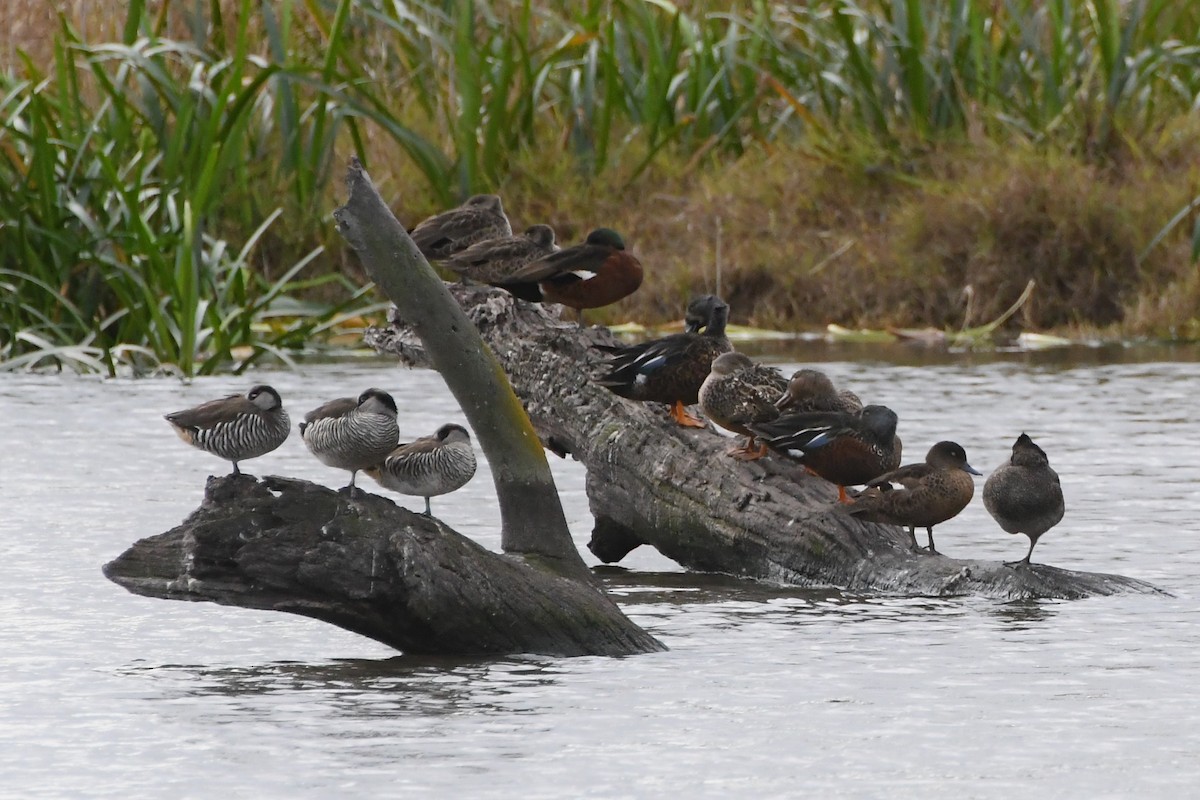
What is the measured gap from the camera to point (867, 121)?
18.2m

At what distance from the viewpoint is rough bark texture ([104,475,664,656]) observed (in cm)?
607

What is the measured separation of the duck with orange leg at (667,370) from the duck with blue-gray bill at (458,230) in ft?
5.56

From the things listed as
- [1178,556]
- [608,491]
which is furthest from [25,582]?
[1178,556]

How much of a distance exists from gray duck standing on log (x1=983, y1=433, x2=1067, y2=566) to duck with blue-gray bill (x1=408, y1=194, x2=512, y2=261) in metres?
3.36

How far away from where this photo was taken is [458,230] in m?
10.3

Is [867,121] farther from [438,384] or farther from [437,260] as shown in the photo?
[437,260]

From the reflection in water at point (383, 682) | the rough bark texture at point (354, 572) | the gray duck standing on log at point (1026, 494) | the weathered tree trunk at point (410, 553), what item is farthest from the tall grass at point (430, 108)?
the rough bark texture at point (354, 572)

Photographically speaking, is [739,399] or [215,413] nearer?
[215,413]

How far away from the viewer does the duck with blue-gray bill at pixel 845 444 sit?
7.80m

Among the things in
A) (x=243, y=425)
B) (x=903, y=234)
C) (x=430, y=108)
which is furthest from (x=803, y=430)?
(x=430, y=108)

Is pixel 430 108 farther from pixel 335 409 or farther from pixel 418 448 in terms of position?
pixel 335 409

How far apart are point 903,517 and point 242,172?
9821 mm

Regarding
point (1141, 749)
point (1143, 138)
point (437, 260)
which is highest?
point (1143, 138)

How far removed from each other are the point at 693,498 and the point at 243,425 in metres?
1.73
